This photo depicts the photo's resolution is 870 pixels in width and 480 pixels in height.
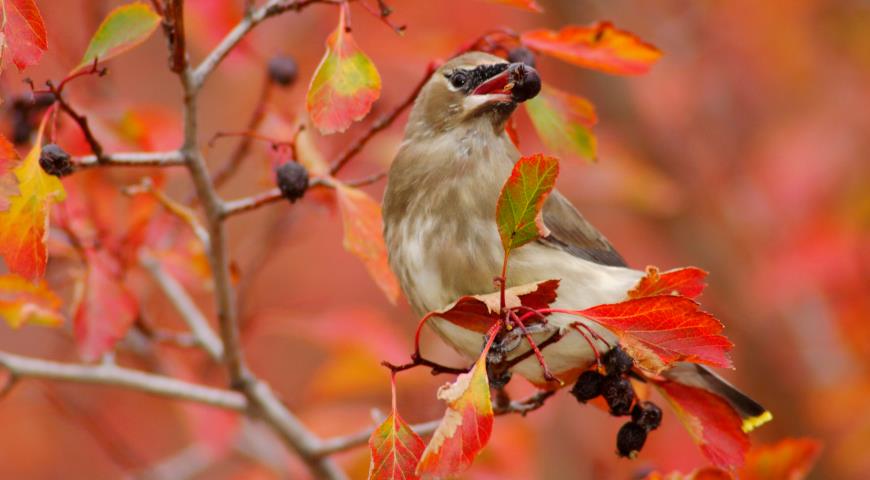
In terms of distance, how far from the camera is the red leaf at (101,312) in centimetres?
368

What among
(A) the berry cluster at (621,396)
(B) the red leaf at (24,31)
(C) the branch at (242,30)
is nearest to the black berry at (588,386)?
(A) the berry cluster at (621,396)

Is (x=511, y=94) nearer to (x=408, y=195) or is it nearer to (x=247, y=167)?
(x=408, y=195)

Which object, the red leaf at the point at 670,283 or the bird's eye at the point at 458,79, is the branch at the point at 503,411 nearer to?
the red leaf at the point at 670,283

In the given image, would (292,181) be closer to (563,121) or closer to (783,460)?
(563,121)

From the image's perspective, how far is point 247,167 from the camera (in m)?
8.83

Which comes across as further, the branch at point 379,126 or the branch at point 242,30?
the branch at point 379,126

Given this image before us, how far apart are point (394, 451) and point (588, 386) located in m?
0.74

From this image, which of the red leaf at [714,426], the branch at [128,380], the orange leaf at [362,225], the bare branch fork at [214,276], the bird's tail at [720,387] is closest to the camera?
the bare branch fork at [214,276]

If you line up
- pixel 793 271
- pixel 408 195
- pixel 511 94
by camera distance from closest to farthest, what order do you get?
1. pixel 511 94
2. pixel 408 195
3. pixel 793 271

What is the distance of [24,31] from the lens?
258 cm

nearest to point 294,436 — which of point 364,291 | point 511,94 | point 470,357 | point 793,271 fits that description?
point 470,357

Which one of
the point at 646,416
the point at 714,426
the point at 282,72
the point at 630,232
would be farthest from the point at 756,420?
the point at 630,232

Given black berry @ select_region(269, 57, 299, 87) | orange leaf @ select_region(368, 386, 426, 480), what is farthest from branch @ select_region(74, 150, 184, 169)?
orange leaf @ select_region(368, 386, 426, 480)

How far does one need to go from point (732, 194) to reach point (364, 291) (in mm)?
2777
